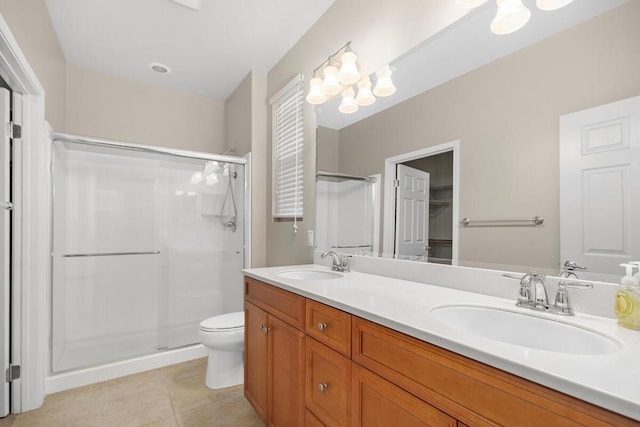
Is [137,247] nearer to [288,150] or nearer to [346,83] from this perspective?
[288,150]

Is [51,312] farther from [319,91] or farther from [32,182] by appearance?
[319,91]

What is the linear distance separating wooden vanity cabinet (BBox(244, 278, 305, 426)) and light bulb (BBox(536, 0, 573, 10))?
140 centimetres

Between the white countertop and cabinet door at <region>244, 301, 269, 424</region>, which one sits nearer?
the white countertop

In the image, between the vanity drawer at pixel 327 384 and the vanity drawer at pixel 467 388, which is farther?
the vanity drawer at pixel 327 384

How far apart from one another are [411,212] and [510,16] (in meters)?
0.86

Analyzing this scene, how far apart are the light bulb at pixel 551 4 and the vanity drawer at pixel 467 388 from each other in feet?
3.84

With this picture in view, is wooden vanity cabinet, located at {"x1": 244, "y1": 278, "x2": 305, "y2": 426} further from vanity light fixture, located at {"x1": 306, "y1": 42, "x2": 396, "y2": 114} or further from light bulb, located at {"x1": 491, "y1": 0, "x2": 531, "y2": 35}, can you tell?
light bulb, located at {"x1": 491, "y1": 0, "x2": 531, "y2": 35}

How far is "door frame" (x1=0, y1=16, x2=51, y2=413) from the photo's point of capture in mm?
1807

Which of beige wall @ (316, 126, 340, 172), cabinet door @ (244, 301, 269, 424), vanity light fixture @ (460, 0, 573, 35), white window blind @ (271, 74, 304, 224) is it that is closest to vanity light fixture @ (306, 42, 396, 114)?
beige wall @ (316, 126, 340, 172)

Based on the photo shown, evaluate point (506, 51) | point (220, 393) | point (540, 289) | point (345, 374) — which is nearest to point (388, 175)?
point (506, 51)

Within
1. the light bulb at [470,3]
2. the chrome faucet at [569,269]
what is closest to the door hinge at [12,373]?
the chrome faucet at [569,269]

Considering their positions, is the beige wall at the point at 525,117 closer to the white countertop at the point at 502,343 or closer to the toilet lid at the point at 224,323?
the white countertop at the point at 502,343

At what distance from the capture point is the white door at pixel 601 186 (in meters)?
0.88

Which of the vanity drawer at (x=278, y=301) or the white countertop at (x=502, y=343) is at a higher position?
the white countertop at (x=502, y=343)
